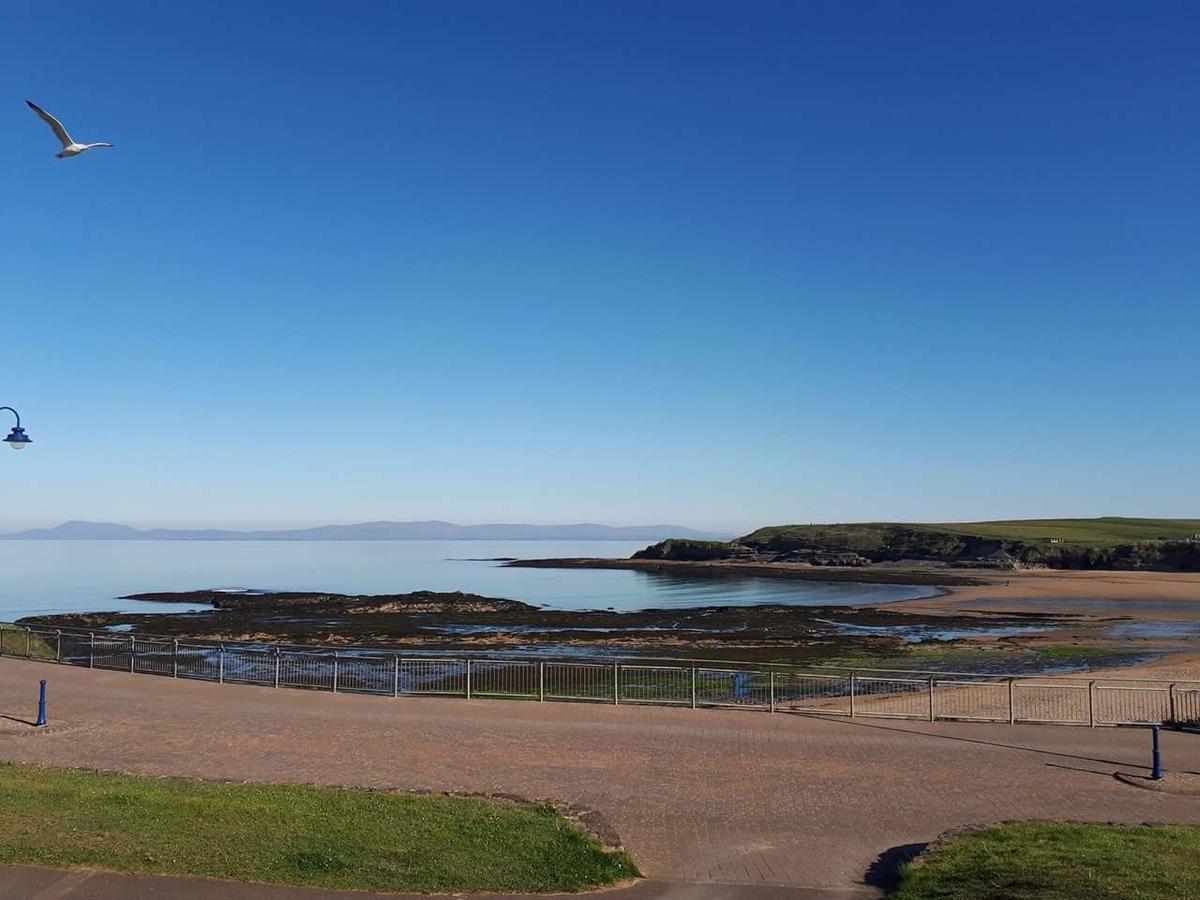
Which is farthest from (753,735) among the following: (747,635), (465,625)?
(465,625)

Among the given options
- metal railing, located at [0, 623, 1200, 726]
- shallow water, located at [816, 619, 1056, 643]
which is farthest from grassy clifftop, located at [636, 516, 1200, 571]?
metal railing, located at [0, 623, 1200, 726]

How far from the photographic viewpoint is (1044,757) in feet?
61.0

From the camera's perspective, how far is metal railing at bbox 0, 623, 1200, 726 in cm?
2569

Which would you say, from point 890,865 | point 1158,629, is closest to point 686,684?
point 890,865

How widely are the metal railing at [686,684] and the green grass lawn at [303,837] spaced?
11.7 metres

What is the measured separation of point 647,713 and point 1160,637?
43752 millimetres

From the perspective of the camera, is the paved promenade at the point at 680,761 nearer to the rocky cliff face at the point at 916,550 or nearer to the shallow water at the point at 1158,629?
the shallow water at the point at 1158,629

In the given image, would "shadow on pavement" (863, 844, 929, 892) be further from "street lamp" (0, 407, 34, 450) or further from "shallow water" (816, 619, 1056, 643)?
"shallow water" (816, 619, 1056, 643)

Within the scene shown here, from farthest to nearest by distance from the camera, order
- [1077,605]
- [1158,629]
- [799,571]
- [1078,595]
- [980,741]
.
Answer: [799,571]
[1078,595]
[1077,605]
[1158,629]
[980,741]

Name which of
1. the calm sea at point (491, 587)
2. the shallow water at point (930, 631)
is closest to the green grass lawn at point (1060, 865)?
the shallow water at point (930, 631)

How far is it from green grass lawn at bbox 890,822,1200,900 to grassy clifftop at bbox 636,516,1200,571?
12246 cm

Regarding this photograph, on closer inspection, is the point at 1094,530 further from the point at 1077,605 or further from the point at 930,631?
the point at 930,631

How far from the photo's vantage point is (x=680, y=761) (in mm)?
18016

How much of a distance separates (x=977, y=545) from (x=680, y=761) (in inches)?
5299
